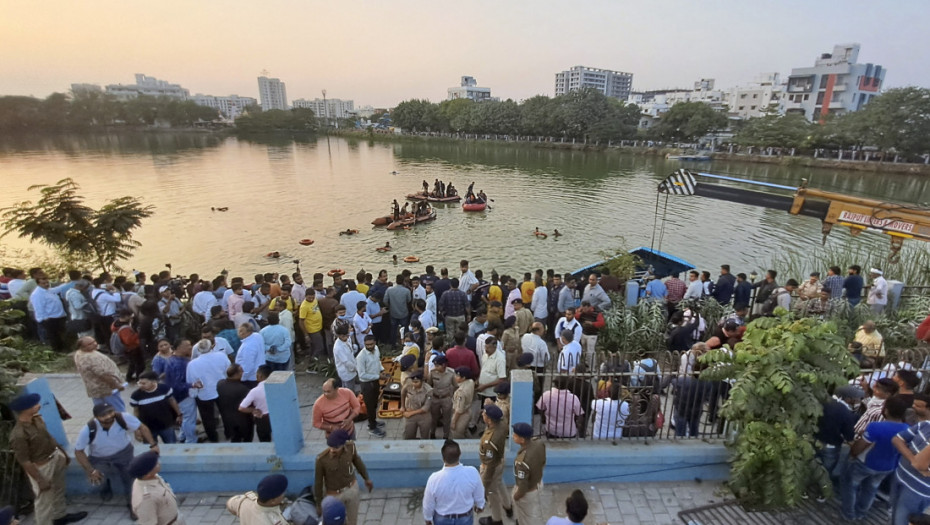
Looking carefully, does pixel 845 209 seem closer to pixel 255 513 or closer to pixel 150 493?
pixel 255 513

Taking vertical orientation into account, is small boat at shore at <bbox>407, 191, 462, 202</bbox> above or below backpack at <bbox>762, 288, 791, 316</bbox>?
below

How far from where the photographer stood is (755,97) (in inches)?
3620

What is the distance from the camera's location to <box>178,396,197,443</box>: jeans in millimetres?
6129

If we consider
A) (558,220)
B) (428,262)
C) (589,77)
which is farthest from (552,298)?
(589,77)

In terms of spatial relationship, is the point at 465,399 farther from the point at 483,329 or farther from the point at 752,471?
the point at 752,471

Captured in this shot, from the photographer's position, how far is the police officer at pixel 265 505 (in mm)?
3535

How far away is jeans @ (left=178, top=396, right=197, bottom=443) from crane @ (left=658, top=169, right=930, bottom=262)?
9.62m

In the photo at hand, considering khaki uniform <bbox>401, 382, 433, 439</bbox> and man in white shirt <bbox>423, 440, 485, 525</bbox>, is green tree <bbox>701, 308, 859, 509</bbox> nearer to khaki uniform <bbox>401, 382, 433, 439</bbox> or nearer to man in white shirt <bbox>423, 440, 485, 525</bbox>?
man in white shirt <bbox>423, 440, 485, 525</bbox>

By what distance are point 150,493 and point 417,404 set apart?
9.49 feet

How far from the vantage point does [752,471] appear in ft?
16.8

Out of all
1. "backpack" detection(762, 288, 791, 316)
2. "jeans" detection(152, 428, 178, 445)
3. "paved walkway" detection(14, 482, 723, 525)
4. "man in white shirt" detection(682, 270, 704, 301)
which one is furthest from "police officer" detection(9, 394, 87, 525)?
"backpack" detection(762, 288, 791, 316)

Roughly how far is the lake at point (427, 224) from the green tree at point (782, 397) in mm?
13095

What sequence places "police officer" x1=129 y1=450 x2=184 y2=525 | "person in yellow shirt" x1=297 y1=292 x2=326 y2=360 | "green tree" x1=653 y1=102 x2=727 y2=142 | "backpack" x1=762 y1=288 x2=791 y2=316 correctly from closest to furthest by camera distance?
"police officer" x1=129 y1=450 x2=184 y2=525 → "person in yellow shirt" x1=297 y1=292 x2=326 y2=360 → "backpack" x1=762 y1=288 x2=791 y2=316 → "green tree" x1=653 y1=102 x2=727 y2=142

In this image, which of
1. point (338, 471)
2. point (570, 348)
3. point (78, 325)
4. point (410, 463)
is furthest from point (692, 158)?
point (338, 471)
